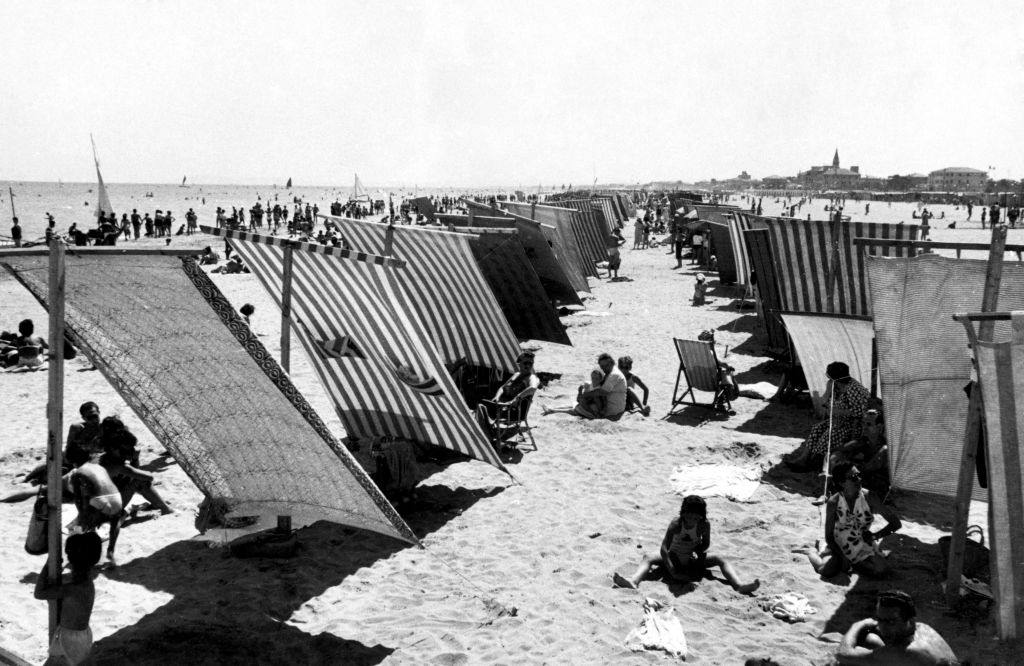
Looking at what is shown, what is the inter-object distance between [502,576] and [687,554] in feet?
4.46

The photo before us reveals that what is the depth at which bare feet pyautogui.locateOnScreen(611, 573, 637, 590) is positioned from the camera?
213 inches

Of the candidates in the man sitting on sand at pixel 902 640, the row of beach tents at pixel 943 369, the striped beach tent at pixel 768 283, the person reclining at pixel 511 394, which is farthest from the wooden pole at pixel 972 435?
the striped beach tent at pixel 768 283

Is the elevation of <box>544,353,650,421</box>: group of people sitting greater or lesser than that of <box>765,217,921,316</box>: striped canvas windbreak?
lesser

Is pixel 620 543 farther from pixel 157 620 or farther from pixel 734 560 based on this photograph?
pixel 157 620

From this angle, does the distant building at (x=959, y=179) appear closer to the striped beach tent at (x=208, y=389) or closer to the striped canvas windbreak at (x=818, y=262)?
the striped canvas windbreak at (x=818, y=262)

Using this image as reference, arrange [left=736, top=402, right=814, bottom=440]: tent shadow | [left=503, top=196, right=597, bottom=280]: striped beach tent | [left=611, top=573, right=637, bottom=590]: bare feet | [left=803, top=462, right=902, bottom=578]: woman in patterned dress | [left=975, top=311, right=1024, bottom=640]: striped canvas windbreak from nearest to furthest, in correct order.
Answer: [left=975, top=311, right=1024, bottom=640]: striped canvas windbreak, [left=611, top=573, right=637, bottom=590]: bare feet, [left=803, top=462, right=902, bottom=578]: woman in patterned dress, [left=736, top=402, right=814, bottom=440]: tent shadow, [left=503, top=196, right=597, bottom=280]: striped beach tent

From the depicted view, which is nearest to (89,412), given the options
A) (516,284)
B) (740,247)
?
(516,284)

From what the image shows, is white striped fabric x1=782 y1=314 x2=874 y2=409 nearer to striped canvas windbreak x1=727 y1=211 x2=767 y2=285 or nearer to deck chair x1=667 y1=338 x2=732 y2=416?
deck chair x1=667 y1=338 x2=732 y2=416

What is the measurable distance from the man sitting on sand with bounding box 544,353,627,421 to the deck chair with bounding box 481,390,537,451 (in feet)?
3.69

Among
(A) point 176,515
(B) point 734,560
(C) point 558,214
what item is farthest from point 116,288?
(C) point 558,214

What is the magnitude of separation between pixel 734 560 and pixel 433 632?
2423 mm

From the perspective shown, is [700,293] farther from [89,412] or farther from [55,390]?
[55,390]

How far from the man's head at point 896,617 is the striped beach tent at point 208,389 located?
2.55m

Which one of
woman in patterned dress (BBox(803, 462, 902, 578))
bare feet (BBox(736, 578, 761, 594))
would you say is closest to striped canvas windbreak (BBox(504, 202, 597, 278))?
woman in patterned dress (BBox(803, 462, 902, 578))
